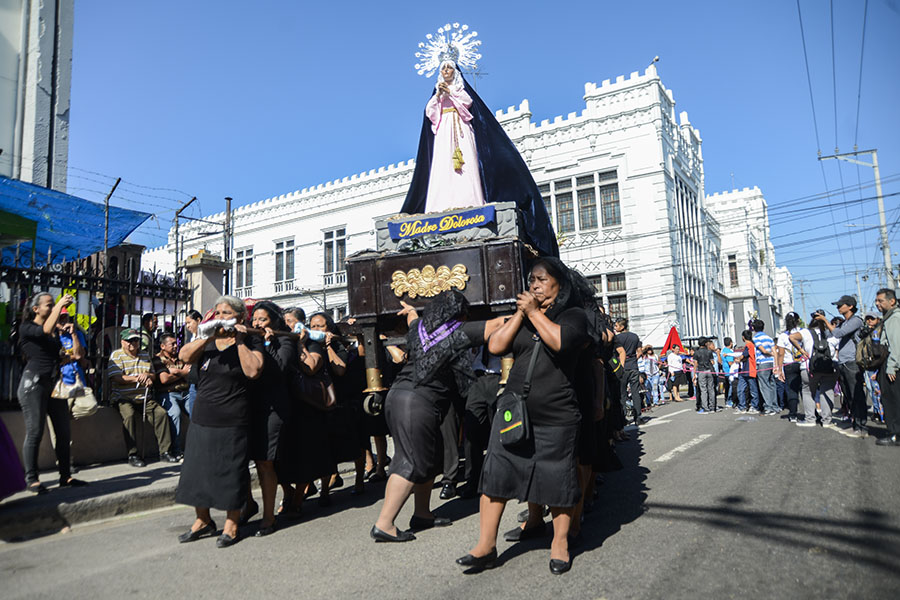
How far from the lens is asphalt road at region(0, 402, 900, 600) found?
3.13 metres

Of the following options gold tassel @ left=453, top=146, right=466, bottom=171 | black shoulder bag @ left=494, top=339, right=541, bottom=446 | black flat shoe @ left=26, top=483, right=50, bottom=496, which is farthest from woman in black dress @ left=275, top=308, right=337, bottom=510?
gold tassel @ left=453, top=146, right=466, bottom=171

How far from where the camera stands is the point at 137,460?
732 cm

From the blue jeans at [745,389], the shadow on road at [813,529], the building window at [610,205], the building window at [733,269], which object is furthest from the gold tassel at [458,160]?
the building window at [733,269]

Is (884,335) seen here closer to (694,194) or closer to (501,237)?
(501,237)

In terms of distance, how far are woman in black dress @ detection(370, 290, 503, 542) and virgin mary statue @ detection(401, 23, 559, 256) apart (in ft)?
13.4

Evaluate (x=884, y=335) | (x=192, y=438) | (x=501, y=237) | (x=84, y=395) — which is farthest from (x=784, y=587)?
(x=84, y=395)

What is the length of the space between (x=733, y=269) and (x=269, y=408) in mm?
42847

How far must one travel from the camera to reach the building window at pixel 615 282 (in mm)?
25672

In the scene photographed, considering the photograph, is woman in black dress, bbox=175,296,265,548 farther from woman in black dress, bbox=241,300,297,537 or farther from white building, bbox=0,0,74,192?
white building, bbox=0,0,74,192

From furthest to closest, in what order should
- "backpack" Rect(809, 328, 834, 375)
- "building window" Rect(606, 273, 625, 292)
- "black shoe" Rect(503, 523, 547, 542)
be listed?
1. "building window" Rect(606, 273, 625, 292)
2. "backpack" Rect(809, 328, 834, 375)
3. "black shoe" Rect(503, 523, 547, 542)

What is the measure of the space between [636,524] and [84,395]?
5.70 metres

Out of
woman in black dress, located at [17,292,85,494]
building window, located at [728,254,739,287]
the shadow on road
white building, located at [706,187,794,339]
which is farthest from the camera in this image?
building window, located at [728,254,739,287]

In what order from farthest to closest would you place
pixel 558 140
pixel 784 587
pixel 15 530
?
pixel 558 140 < pixel 15 530 < pixel 784 587

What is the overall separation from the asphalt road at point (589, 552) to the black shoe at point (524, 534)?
0.05 metres
